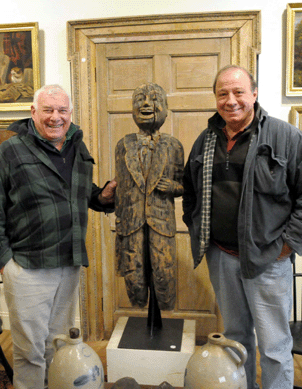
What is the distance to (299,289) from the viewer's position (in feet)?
8.67

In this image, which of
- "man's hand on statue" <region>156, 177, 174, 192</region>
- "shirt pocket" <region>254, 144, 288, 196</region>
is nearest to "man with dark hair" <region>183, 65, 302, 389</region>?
"shirt pocket" <region>254, 144, 288, 196</region>

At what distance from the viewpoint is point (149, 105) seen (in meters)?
1.79

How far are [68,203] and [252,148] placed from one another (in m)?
0.87

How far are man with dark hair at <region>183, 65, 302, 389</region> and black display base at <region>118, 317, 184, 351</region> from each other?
1.58 feet

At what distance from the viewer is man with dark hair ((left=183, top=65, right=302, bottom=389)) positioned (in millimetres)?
1573

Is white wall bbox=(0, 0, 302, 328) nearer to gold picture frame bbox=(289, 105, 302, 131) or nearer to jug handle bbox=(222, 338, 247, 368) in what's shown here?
gold picture frame bbox=(289, 105, 302, 131)

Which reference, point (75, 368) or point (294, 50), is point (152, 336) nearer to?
point (75, 368)

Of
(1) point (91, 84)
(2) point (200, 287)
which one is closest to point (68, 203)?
(1) point (91, 84)

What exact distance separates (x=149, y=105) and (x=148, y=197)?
0.45 meters

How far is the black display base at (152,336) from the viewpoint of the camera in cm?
198

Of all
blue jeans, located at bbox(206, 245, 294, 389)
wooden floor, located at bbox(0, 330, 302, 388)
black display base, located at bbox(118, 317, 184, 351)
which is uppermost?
blue jeans, located at bbox(206, 245, 294, 389)

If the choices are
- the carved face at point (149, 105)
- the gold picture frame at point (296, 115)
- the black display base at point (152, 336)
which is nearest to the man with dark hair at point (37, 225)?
the carved face at point (149, 105)

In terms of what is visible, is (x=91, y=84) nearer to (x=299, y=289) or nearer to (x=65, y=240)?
(x=65, y=240)

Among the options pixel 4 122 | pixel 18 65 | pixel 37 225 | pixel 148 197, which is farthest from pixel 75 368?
pixel 18 65
